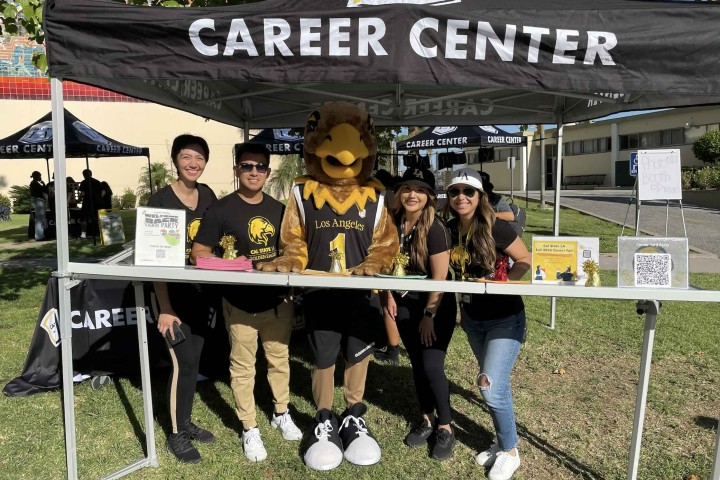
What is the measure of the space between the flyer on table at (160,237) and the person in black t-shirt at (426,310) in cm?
118

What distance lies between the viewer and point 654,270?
231cm

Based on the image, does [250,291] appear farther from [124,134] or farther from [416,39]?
[124,134]

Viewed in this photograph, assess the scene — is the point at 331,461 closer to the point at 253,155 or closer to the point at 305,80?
the point at 253,155

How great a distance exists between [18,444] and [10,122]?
25590mm

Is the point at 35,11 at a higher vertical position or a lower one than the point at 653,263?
higher

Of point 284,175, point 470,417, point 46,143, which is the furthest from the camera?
point 284,175

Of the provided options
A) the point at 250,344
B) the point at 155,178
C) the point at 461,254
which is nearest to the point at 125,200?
the point at 155,178

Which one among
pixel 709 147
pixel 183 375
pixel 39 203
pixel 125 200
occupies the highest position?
pixel 709 147

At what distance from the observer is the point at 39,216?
13266 millimetres

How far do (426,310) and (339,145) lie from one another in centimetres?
104

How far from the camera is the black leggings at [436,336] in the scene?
2984 mm

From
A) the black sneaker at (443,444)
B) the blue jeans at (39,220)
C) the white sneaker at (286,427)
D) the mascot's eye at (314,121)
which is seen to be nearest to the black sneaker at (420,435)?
the black sneaker at (443,444)

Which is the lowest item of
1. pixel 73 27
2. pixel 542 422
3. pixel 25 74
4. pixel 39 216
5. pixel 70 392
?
pixel 542 422

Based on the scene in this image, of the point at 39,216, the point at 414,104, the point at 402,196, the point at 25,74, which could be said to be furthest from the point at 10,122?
the point at 402,196
